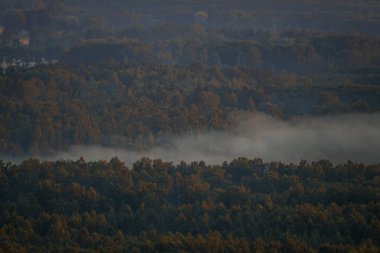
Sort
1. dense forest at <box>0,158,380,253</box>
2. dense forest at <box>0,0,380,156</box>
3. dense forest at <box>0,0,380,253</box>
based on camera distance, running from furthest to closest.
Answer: dense forest at <box>0,0,380,156</box>
dense forest at <box>0,0,380,253</box>
dense forest at <box>0,158,380,253</box>

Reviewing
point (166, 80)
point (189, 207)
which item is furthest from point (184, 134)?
point (189, 207)

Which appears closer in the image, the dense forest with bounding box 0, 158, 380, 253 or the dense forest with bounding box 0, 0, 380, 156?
the dense forest with bounding box 0, 158, 380, 253

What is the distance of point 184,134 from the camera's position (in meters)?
35.9

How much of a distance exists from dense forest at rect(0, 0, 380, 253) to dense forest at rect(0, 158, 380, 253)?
0.05 metres

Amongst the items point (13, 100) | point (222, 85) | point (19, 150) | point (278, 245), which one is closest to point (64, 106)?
point (13, 100)

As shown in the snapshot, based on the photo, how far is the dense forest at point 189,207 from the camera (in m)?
21.1

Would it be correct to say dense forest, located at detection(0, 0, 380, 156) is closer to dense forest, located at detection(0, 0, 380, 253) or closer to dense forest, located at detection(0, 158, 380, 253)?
dense forest, located at detection(0, 0, 380, 253)

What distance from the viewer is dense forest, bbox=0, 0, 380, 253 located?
22172 mm

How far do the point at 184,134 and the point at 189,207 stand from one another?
11918 mm

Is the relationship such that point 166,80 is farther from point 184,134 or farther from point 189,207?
point 189,207

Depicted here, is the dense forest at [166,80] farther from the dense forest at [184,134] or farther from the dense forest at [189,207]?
the dense forest at [189,207]

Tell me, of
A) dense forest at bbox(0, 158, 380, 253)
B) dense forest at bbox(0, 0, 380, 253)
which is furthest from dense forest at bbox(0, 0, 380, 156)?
dense forest at bbox(0, 158, 380, 253)

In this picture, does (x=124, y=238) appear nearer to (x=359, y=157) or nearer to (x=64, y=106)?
(x=359, y=157)

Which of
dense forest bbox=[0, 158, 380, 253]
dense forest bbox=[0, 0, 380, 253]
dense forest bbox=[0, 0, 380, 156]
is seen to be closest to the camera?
dense forest bbox=[0, 158, 380, 253]
